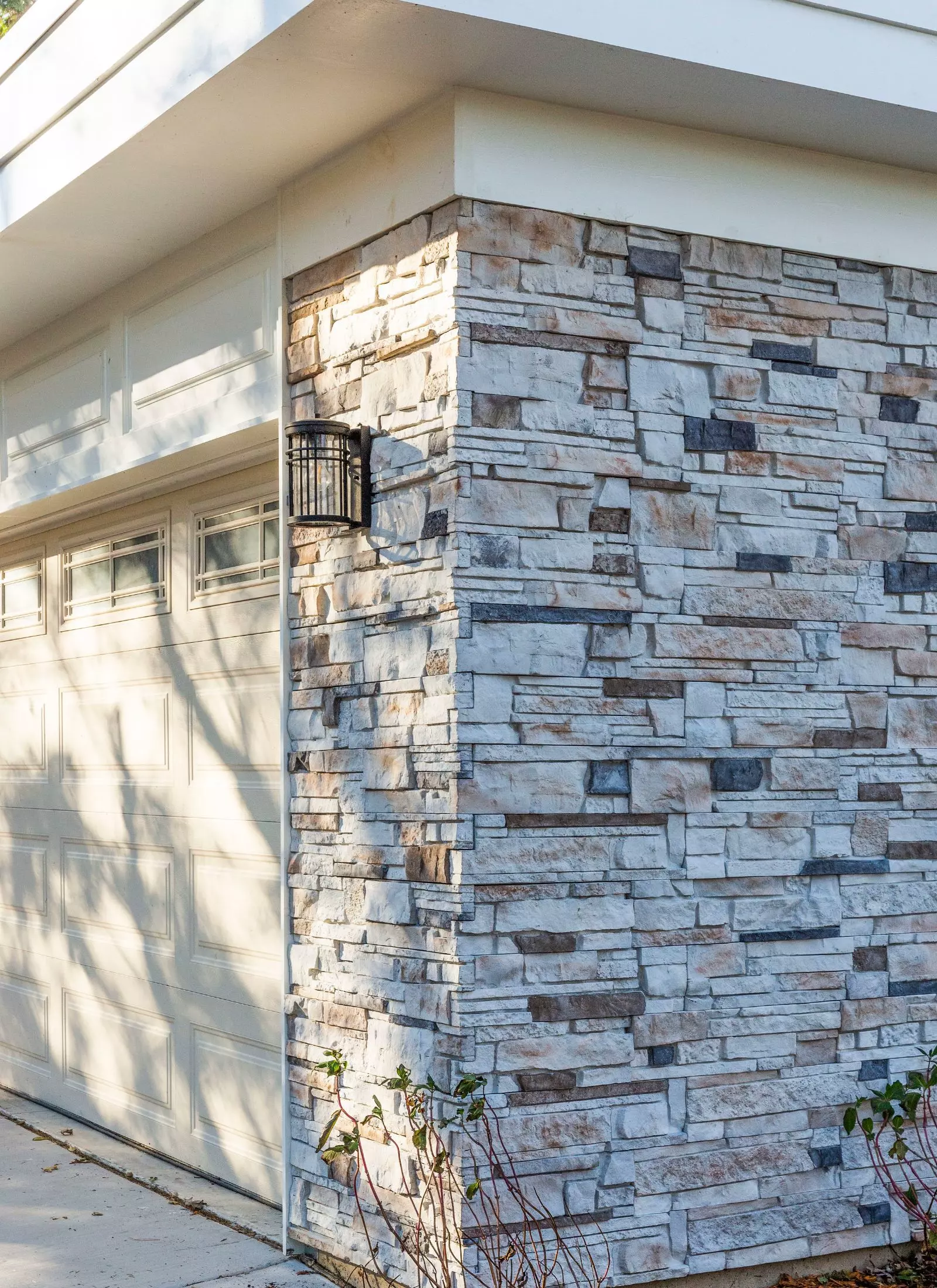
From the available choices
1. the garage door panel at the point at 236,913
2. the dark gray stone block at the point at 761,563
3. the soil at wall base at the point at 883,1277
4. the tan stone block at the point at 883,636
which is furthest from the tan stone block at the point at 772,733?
the garage door panel at the point at 236,913

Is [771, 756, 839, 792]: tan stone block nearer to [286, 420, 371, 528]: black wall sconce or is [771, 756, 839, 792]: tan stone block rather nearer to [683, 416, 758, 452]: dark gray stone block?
[683, 416, 758, 452]: dark gray stone block

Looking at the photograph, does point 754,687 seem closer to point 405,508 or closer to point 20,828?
point 405,508

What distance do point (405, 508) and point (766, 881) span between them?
1.32m

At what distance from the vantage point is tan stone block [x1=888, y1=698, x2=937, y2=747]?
3941mm

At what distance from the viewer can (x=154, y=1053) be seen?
507 cm

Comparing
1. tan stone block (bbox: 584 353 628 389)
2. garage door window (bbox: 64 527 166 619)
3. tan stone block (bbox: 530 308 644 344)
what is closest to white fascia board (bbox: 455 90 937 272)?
tan stone block (bbox: 530 308 644 344)

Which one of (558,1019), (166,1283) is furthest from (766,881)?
(166,1283)

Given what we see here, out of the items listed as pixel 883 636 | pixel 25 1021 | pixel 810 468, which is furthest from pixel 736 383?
pixel 25 1021

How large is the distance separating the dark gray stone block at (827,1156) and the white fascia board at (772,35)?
2624mm

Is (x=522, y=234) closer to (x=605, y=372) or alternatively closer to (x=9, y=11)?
(x=605, y=372)

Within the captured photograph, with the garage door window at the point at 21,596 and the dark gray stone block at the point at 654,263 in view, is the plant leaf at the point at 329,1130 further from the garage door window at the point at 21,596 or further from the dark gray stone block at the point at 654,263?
the garage door window at the point at 21,596

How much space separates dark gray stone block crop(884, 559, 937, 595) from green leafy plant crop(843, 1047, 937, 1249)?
1225 millimetres

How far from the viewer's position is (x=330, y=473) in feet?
12.3

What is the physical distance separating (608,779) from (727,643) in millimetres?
482
